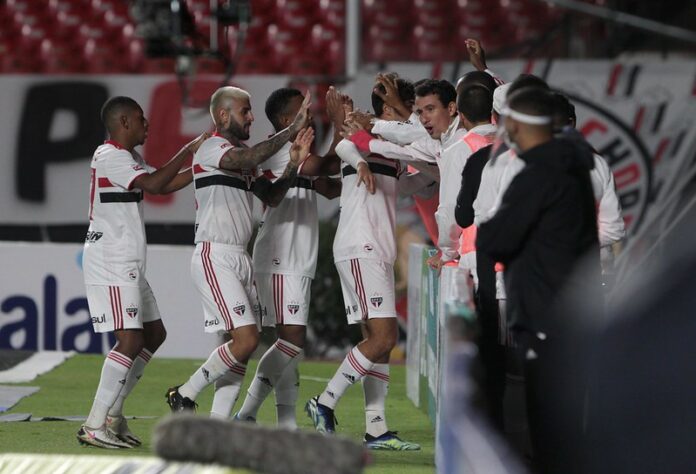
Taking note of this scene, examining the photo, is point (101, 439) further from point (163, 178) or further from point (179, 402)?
point (163, 178)

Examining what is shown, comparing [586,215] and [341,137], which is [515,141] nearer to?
[586,215]

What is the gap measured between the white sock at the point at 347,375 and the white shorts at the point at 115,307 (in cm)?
107

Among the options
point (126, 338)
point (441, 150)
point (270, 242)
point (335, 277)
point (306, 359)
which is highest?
point (441, 150)

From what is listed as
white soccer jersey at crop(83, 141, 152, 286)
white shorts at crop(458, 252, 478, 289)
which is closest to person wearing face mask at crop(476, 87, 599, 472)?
white shorts at crop(458, 252, 478, 289)

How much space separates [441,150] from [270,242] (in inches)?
42.9

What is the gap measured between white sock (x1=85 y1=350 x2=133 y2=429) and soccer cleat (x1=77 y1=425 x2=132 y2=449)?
0.03 meters

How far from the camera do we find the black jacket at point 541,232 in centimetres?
413

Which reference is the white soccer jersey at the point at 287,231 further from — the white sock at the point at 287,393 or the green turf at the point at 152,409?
the green turf at the point at 152,409

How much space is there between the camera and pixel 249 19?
12.3 m

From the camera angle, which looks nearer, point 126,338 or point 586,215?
point 586,215

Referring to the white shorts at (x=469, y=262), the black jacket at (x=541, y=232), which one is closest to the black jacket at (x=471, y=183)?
the white shorts at (x=469, y=262)

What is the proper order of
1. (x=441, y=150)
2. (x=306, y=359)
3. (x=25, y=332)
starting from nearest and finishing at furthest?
1. (x=441, y=150)
2. (x=25, y=332)
3. (x=306, y=359)

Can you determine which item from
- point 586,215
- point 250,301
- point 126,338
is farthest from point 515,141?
point 126,338

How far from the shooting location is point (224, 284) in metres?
6.16
